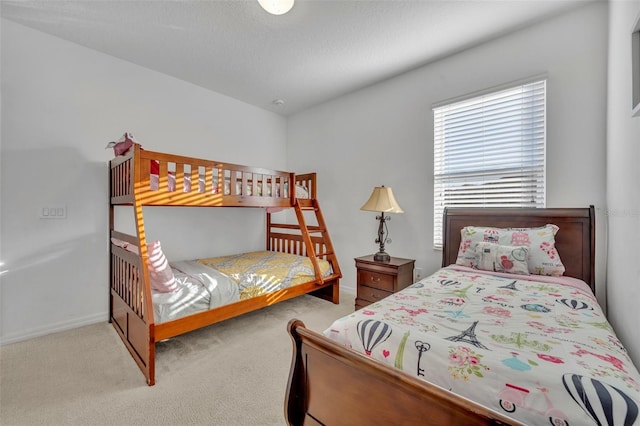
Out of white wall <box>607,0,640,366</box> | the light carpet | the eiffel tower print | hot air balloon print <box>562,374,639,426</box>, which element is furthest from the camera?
the light carpet

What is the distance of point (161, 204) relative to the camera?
2234 mm

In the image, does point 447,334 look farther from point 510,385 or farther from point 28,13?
point 28,13

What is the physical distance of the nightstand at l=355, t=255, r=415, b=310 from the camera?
9.09 ft

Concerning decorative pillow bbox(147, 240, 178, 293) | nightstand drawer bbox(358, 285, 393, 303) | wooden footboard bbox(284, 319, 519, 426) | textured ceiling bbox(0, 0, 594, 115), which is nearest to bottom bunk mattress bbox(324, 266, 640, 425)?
wooden footboard bbox(284, 319, 519, 426)

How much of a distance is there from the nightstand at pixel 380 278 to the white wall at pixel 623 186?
57.9 inches

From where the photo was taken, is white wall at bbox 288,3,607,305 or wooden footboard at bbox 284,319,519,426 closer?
wooden footboard at bbox 284,319,519,426

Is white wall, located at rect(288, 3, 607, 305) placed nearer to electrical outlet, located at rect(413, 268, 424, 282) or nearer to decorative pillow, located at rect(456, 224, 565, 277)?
electrical outlet, located at rect(413, 268, 424, 282)

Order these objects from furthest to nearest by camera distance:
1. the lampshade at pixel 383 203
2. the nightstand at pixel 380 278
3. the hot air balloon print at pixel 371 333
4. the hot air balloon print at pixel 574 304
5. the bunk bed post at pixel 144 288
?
the lampshade at pixel 383 203 → the nightstand at pixel 380 278 → the bunk bed post at pixel 144 288 → the hot air balloon print at pixel 574 304 → the hot air balloon print at pixel 371 333

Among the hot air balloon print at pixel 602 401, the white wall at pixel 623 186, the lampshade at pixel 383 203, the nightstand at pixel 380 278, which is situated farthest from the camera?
the lampshade at pixel 383 203

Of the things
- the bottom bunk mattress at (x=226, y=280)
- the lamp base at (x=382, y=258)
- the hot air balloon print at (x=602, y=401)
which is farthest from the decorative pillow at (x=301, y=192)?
the hot air balloon print at (x=602, y=401)

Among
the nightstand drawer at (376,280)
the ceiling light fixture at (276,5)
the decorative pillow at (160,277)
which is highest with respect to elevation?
the ceiling light fixture at (276,5)

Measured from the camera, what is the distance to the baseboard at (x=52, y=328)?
2.37m

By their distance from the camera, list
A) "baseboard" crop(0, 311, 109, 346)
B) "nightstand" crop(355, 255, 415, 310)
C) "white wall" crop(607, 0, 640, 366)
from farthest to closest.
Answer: "nightstand" crop(355, 255, 415, 310), "baseboard" crop(0, 311, 109, 346), "white wall" crop(607, 0, 640, 366)

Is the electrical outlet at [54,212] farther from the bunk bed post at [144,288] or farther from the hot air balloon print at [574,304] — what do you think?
the hot air balloon print at [574,304]
